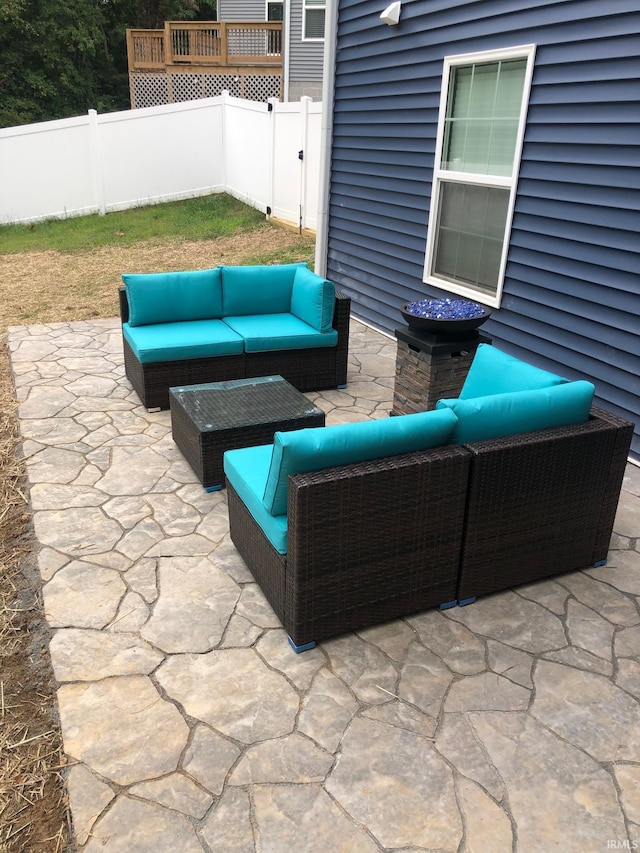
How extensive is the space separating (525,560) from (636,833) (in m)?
1.17

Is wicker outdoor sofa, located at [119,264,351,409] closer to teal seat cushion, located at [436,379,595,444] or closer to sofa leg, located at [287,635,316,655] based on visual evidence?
teal seat cushion, located at [436,379,595,444]

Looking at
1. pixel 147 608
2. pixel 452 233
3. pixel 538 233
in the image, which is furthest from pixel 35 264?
pixel 147 608

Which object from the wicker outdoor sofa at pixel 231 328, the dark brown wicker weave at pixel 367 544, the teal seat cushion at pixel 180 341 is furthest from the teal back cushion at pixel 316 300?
the dark brown wicker weave at pixel 367 544

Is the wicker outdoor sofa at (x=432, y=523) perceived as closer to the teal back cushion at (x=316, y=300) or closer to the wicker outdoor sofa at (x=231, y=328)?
the wicker outdoor sofa at (x=231, y=328)

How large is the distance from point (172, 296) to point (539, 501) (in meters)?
3.31

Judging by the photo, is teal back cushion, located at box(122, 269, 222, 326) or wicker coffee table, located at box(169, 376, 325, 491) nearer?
wicker coffee table, located at box(169, 376, 325, 491)

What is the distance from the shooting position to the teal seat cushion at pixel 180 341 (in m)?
4.73

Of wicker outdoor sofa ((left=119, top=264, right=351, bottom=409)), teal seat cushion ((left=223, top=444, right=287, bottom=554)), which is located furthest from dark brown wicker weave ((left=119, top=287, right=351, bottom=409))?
teal seat cushion ((left=223, top=444, right=287, bottom=554))

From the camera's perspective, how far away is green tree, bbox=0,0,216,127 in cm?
1930

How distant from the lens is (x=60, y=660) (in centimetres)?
259

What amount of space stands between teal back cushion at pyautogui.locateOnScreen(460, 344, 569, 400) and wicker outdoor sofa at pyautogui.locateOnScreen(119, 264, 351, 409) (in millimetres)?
1913

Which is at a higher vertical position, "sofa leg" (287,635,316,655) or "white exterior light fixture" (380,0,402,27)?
"white exterior light fixture" (380,0,402,27)

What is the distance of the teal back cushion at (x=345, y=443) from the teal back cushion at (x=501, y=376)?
2.37ft

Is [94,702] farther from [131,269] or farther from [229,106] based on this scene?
[229,106]
